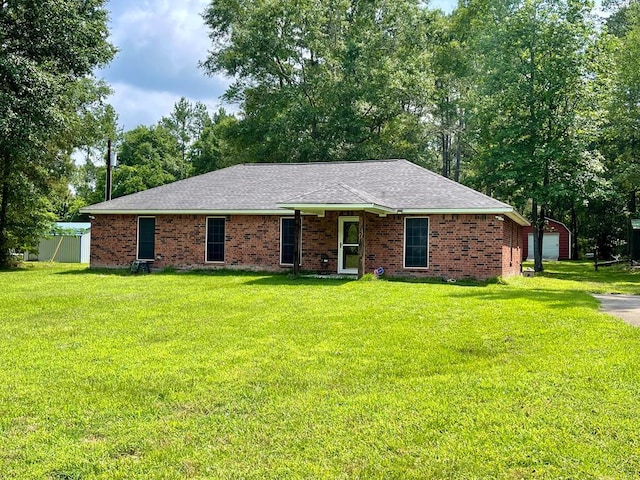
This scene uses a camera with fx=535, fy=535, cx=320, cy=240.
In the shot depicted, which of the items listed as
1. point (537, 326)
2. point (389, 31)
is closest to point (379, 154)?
point (389, 31)

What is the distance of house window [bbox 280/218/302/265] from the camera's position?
57.5 ft

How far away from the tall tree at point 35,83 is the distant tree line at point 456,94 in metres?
1.90

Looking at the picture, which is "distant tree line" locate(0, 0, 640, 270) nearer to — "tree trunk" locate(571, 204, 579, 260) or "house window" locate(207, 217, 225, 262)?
"tree trunk" locate(571, 204, 579, 260)

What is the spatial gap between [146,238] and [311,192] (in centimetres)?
651

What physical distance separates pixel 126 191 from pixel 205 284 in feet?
117

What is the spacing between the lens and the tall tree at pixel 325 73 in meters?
30.5

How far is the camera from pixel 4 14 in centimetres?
1825

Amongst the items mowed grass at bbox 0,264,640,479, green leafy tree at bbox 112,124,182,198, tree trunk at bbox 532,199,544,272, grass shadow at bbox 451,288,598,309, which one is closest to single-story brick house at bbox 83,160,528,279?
grass shadow at bbox 451,288,598,309

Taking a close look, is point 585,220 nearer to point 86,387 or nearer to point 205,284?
point 205,284

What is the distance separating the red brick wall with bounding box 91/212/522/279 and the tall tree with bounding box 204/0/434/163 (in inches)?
524

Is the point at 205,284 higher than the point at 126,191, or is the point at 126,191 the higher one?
the point at 126,191

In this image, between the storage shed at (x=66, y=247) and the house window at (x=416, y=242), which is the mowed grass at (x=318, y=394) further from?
the storage shed at (x=66, y=247)

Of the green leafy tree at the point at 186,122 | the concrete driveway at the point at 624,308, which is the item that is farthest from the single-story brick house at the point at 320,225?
the green leafy tree at the point at 186,122

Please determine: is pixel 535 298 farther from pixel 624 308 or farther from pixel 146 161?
pixel 146 161
